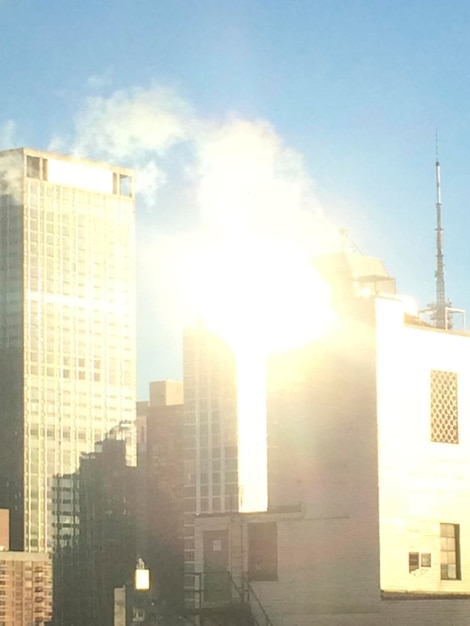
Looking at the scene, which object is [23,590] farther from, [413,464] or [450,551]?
[413,464]

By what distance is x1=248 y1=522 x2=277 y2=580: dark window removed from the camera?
56.4 m

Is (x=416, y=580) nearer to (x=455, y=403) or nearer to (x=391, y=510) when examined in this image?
(x=391, y=510)

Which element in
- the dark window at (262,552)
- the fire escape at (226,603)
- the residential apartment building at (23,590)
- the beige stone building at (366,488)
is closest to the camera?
the beige stone building at (366,488)

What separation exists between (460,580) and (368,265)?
13018mm

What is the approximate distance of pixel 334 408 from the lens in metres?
55.4

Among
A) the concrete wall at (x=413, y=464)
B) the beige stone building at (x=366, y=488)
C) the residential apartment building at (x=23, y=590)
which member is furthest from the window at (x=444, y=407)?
the residential apartment building at (x=23, y=590)

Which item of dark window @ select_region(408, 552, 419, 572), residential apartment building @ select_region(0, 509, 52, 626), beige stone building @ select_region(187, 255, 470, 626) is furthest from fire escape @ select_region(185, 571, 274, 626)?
residential apartment building @ select_region(0, 509, 52, 626)

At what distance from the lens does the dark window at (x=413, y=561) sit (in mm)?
54125

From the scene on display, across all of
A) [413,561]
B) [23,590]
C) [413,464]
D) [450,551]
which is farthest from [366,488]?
[23,590]

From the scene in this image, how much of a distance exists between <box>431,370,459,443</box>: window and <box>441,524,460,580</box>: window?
3203mm

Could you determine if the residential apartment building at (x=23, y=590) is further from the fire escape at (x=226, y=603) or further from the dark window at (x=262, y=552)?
the dark window at (x=262, y=552)

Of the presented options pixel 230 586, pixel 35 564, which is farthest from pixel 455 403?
pixel 35 564

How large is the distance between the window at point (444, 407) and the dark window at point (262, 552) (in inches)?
274

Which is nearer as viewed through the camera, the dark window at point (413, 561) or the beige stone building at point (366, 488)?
the beige stone building at point (366, 488)
